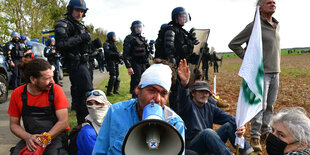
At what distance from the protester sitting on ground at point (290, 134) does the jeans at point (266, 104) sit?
1825 mm

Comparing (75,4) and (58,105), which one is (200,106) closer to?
(58,105)

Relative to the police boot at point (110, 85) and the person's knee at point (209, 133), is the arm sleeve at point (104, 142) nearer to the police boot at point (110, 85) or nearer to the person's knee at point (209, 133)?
the person's knee at point (209, 133)

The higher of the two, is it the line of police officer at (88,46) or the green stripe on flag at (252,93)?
the line of police officer at (88,46)

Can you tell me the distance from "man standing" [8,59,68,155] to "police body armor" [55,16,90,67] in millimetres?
1028

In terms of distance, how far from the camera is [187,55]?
5.61 metres

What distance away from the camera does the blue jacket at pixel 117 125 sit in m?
1.72

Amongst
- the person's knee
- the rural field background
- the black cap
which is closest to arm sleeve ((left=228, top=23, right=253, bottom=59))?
the black cap

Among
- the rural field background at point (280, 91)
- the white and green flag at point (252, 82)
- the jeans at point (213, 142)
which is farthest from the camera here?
the rural field background at point (280, 91)

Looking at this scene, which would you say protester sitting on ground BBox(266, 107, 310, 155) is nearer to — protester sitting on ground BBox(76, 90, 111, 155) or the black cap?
the black cap

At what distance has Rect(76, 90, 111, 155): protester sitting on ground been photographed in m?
2.82

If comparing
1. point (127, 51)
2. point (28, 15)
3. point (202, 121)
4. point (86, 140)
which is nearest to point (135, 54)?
point (127, 51)

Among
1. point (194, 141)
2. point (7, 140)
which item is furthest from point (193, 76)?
point (7, 140)

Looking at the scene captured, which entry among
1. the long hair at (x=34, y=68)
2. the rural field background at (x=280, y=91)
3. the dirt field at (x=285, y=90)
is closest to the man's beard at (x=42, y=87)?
the long hair at (x=34, y=68)

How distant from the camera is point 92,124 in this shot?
10.0 ft
